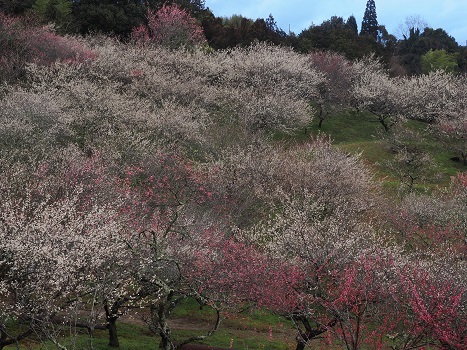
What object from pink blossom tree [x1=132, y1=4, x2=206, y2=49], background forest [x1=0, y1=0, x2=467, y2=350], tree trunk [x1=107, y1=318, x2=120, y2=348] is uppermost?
pink blossom tree [x1=132, y1=4, x2=206, y2=49]

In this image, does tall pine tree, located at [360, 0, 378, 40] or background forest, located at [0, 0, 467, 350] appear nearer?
background forest, located at [0, 0, 467, 350]

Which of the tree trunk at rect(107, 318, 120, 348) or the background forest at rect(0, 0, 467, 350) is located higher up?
the background forest at rect(0, 0, 467, 350)

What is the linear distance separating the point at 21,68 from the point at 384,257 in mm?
35536

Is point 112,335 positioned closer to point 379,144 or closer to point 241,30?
point 379,144

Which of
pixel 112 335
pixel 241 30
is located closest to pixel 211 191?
pixel 112 335

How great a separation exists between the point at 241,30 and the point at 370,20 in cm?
4783

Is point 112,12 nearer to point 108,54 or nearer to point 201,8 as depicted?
point 108,54

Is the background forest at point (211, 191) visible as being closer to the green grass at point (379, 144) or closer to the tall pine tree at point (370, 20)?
the green grass at point (379, 144)

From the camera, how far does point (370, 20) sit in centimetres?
10581

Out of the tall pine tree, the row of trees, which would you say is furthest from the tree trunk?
the tall pine tree

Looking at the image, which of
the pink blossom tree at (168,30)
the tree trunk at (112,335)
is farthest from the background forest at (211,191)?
the pink blossom tree at (168,30)

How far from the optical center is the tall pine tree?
10549cm

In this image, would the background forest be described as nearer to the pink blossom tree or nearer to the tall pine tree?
the pink blossom tree

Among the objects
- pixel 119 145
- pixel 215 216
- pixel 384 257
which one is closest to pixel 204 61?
pixel 119 145
